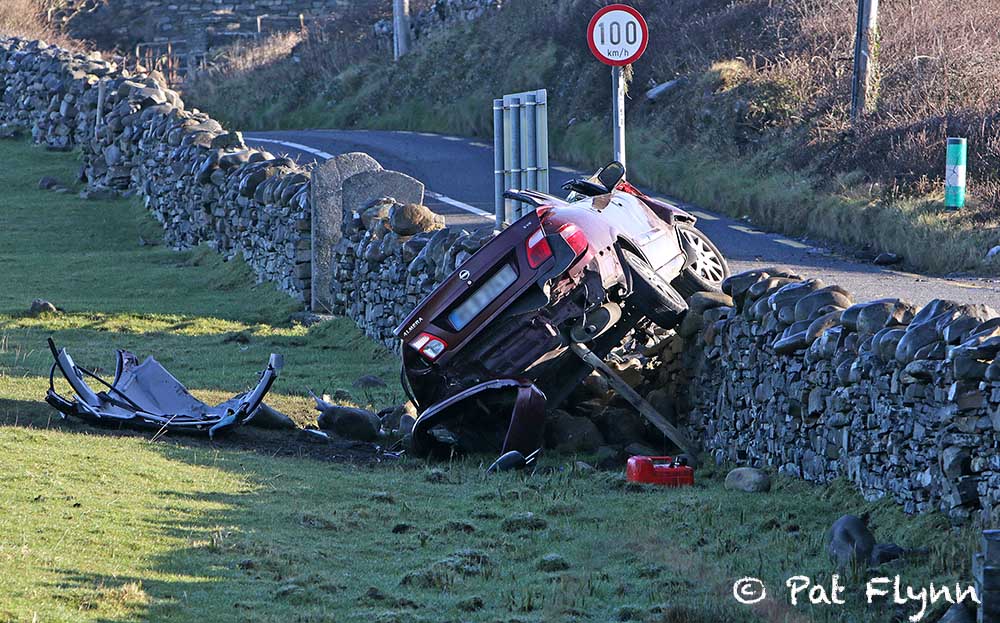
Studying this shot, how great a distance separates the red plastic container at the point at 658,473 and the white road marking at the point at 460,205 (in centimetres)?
1053

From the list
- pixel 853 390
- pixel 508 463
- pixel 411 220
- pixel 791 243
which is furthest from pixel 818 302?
pixel 791 243

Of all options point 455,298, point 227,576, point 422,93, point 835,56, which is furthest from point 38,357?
point 422,93

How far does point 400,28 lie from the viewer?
137ft

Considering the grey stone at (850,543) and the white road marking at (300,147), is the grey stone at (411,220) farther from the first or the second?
the white road marking at (300,147)

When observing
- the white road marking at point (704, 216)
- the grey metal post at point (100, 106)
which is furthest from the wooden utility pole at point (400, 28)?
the white road marking at point (704, 216)

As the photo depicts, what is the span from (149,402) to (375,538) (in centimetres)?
461

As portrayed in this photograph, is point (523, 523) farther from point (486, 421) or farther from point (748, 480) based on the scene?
point (486, 421)

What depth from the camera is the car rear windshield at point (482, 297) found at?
498 inches

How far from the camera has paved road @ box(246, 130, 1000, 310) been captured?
53.7ft

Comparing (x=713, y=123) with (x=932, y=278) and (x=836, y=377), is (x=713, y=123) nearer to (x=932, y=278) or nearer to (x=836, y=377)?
(x=932, y=278)

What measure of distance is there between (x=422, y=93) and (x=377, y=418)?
24.5m

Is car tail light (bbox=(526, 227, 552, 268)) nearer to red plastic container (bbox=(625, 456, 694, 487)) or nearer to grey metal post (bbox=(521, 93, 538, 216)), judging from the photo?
red plastic container (bbox=(625, 456, 694, 487))

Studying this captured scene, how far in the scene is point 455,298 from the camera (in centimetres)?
1273

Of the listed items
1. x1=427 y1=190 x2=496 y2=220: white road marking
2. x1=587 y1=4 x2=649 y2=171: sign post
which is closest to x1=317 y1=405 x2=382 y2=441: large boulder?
x1=587 y1=4 x2=649 y2=171: sign post
